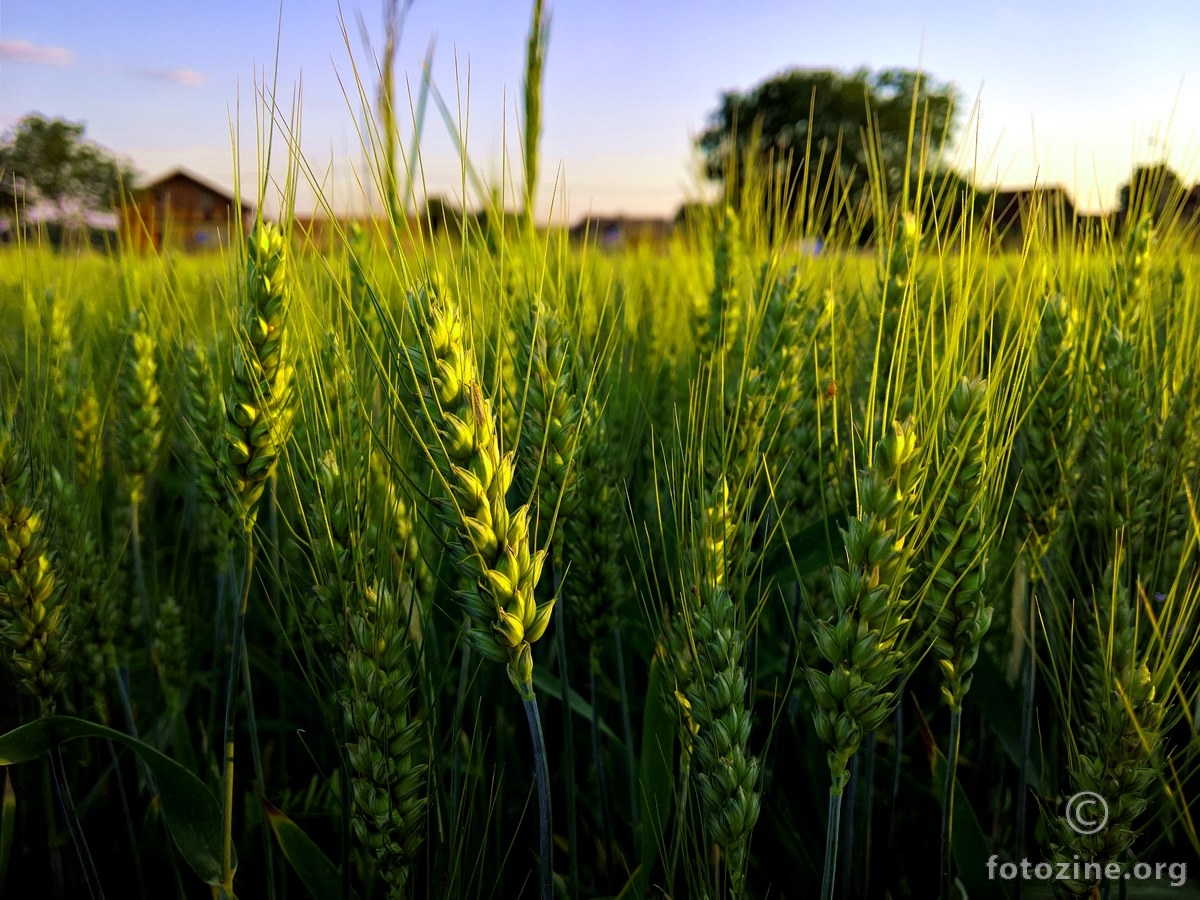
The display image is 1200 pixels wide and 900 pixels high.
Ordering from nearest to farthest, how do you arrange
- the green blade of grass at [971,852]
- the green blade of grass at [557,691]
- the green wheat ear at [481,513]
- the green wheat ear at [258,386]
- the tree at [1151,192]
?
1. the green wheat ear at [481,513]
2. the green wheat ear at [258,386]
3. the green blade of grass at [971,852]
4. the green blade of grass at [557,691]
5. the tree at [1151,192]

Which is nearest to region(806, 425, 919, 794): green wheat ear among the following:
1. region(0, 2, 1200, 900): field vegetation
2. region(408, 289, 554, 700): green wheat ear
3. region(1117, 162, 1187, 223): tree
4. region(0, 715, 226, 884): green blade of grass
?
region(0, 2, 1200, 900): field vegetation

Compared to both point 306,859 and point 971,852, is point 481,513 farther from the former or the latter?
point 971,852

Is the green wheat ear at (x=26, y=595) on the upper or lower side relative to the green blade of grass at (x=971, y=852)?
upper

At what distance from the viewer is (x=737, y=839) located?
82cm

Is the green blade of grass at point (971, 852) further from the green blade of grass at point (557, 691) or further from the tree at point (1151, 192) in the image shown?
the tree at point (1151, 192)

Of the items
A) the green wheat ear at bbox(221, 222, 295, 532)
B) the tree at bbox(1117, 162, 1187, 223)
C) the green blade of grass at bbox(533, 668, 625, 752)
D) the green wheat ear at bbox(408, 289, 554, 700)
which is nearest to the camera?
the green wheat ear at bbox(408, 289, 554, 700)

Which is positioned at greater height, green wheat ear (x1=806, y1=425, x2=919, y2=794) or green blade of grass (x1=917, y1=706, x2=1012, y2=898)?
green wheat ear (x1=806, y1=425, x2=919, y2=794)

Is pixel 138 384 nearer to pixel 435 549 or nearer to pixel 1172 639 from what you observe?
pixel 435 549

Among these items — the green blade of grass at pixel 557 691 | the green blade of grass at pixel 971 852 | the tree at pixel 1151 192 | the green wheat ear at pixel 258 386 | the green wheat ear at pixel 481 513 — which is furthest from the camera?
the tree at pixel 1151 192

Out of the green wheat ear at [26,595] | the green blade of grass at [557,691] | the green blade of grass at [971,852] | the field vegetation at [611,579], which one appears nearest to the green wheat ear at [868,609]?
the field vegetation at [611,579]

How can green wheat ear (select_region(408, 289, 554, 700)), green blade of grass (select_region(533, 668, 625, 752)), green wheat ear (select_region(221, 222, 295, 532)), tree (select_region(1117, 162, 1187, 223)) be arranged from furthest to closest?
tree (select_region(1117, 162, 1187, 223)) < green blade of grass (select_region(533, 668, 625, 752)) < green wheat ear (select_region(221, 222, 295, 532)) < green wheat ear (select_region(408, 289, 554, 700))

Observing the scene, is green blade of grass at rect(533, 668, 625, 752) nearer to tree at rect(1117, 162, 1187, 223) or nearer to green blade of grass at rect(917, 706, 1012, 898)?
green blade of grass at rect(917, 706, 1012, 898)

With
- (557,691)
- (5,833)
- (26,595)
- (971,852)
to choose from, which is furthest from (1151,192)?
(5,833)

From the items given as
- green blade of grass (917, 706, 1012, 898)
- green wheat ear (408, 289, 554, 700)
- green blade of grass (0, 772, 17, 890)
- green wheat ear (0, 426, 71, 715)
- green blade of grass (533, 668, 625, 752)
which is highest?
green wheat ear (408, 289, 554, 700)
